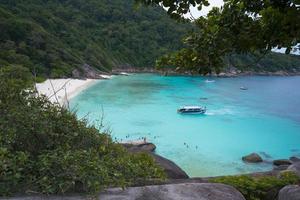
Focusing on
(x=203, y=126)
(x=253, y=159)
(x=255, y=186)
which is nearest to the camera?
(x=255, y=186)

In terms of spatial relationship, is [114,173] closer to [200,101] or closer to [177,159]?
[177,159]

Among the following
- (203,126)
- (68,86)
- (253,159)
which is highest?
(68,86)

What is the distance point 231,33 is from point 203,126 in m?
28.5

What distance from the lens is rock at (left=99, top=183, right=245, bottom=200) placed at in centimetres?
363

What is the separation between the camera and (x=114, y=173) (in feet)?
12.5

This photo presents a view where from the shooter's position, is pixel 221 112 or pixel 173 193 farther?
pixel 221 112

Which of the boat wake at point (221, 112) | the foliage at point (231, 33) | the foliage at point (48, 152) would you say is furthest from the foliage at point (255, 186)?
the boat wake at point (221, 112)

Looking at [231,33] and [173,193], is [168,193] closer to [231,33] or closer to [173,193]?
[173,193]

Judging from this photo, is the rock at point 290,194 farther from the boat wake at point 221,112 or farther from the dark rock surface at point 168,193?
the boat wake at point 221,112

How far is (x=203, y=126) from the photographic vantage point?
31703 millimetres

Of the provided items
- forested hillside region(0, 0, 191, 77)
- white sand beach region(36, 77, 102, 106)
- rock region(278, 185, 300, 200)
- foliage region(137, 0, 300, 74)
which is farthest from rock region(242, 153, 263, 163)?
forested hillside region(0, 0, 191, 77)

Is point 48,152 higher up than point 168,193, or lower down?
higher up

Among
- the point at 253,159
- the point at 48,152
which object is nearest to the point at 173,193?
the point at 48,152

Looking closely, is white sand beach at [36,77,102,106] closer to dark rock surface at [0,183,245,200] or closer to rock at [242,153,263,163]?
rock at [242,153,263,163]
